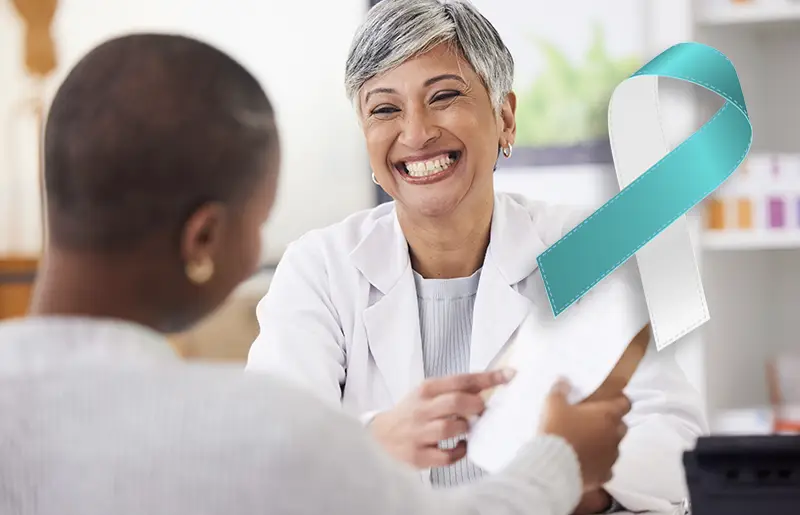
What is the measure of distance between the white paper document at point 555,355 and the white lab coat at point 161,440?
31cm

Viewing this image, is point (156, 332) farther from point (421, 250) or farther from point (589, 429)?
point (421, 250)

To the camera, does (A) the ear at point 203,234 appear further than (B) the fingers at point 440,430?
No

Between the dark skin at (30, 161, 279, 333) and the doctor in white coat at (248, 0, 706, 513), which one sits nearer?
the dark skin at (30, 161, 279, 333)

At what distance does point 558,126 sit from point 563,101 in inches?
2.6

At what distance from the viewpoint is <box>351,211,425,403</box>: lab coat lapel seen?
121 cm

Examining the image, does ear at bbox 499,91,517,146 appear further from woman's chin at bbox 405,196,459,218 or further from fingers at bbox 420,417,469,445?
fingers at bbox 420,417,469,445

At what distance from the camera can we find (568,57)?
2.37 meters

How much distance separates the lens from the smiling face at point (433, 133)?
1.27 meters

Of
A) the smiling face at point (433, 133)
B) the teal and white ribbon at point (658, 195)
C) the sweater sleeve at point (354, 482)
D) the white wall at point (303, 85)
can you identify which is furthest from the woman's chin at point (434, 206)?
the white wall at point (303, 85)

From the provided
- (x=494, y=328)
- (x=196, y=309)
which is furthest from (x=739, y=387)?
(x=196, y=309)

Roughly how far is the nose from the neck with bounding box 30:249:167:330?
735 millimetres

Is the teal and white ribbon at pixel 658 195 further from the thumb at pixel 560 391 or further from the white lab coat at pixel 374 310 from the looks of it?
the thumb at pixel 560 391

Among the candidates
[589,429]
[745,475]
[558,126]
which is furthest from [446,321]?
[558,126]

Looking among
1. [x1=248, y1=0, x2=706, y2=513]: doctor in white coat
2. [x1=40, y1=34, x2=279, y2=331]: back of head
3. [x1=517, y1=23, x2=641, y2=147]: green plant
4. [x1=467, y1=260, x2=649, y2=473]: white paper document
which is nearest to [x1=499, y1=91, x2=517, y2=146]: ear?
[x1=248, y1=0, x2=706, y2=513]: doctor in white coat
